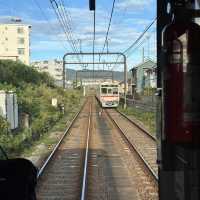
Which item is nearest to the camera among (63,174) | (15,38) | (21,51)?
(63,174)

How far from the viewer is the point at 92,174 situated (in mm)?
14039

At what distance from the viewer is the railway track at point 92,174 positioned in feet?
36.8

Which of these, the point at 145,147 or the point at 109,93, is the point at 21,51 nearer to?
the point at 109,93

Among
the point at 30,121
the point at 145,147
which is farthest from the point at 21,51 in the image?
the point at 145,147

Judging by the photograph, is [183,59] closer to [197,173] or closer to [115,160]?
[197,173]

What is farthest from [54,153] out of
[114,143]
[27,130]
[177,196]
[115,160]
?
[177,196]

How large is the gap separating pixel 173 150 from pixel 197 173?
243 mm

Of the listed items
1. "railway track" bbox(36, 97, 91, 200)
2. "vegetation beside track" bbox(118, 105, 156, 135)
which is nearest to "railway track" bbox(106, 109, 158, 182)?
"vegetation beside track" bbox(118, 105, 156, 135)

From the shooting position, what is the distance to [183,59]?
3488mm

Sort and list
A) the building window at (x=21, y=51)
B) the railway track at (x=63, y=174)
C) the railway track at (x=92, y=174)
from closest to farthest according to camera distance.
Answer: the railway track at (x=92, y=174), the railway track at (x=63, y=174), the building window at (x=21, y=51)

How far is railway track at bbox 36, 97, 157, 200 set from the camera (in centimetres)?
1120

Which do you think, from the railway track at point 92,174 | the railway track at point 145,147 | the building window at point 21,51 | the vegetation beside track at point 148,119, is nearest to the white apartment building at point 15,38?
the building window at point 21,51

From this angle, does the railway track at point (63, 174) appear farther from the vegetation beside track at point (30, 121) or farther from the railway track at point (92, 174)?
the vegetation beside track at point (30, 121)

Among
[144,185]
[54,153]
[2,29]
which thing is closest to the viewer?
[144,185]
